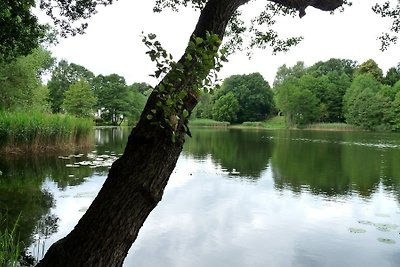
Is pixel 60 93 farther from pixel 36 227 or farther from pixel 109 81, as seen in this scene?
pixel 36 227

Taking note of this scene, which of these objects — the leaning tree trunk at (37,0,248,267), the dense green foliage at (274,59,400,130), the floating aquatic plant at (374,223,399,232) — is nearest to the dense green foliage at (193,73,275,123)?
the dense green foliage at (274,59,400,130)

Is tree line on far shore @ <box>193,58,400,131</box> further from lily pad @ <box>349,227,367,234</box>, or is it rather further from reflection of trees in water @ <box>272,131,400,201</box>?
lily pad @ <box>349,227,367,234</box>

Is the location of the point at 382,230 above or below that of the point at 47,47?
below

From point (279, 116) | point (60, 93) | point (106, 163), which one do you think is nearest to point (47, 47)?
point (106, 163)

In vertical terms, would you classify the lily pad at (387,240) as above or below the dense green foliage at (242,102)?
below

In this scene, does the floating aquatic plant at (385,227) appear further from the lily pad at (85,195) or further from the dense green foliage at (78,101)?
the dense green foliage at (78,101)

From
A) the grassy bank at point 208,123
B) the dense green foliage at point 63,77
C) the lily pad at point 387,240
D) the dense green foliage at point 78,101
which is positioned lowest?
the lily pad at point 387,240

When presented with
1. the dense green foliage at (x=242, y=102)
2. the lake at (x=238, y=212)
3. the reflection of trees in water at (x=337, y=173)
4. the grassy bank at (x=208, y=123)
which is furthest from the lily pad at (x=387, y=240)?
the dense green foliage at (x=242, y=102)

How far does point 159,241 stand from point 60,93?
233 ft

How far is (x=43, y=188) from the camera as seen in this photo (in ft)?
39.0

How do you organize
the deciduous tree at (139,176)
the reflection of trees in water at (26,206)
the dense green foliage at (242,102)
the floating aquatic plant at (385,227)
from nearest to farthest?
the deciduous tree at (139,176)
the reflection of trees in water at (26,206)
the floating aquatic plant at (385,227)
the dense green foliage at (242,102)

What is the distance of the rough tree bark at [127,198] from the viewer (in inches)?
87.5

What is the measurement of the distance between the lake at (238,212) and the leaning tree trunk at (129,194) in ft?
14.9

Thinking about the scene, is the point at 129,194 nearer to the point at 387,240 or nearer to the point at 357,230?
the point at 387,240
